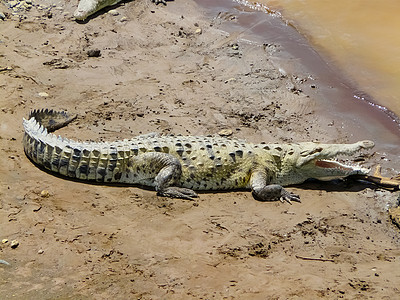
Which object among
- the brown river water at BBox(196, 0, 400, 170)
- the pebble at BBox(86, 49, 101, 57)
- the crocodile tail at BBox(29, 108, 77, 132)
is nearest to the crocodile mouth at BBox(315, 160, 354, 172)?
the brown river water at BBox(196, 0, 400, 170)

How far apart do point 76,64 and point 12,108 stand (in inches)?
70.0

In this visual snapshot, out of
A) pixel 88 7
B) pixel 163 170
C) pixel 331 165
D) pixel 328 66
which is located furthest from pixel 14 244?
pixel 88 7

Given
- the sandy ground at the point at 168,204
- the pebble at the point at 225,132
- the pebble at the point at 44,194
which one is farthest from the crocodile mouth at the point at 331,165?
the pebble at the point at 44,194

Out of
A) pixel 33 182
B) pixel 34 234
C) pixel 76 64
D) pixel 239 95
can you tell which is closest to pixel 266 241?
pixel 34 234

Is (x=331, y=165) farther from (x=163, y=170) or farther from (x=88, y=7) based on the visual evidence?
(x=88, y=7)

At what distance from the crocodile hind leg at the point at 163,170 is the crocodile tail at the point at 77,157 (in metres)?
0.19

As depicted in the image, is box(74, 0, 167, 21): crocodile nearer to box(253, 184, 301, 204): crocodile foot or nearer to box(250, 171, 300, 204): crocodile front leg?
box(250, 171, 300, 204): crocodile front leg

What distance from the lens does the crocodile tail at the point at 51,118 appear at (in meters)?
6.13

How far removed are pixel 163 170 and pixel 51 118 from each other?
1.89m

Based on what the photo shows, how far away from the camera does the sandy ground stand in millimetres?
4098

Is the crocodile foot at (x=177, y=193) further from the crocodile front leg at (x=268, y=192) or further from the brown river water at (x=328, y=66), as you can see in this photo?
the brown river water at (x=328, y=66)

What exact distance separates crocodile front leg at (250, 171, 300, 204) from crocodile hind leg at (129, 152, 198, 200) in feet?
2.46

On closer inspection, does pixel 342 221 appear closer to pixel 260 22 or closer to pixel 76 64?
pixel 76 64

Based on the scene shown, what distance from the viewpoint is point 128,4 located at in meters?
10.6
